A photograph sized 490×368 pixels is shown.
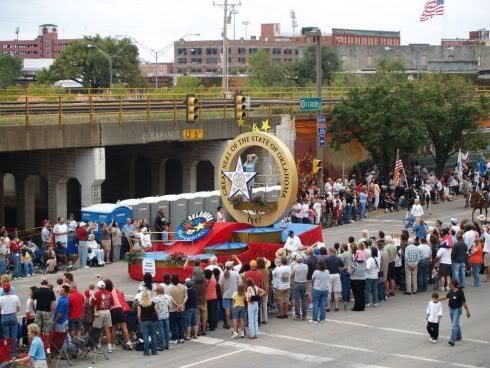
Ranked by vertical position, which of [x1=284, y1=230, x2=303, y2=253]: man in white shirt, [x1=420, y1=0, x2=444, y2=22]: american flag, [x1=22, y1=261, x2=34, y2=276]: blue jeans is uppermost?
[x1=420, y1=0, x2=444, y2=22]: american flag

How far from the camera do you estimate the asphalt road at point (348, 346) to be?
1869 centimetres

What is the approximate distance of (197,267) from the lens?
68.5 feet

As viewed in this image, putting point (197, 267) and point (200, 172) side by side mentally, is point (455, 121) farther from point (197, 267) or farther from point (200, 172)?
point (197, 267)

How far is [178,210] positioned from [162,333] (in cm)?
1495

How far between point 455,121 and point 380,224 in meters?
10.2

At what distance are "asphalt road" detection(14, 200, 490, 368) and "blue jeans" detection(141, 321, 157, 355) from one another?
0.16 metres

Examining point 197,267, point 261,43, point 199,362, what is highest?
point 261,43

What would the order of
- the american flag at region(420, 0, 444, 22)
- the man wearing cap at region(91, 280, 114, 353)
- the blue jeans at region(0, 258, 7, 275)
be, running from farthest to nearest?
the american flag at region(420, 0, 444, 22)
the blue jeans at region(0, 258, 7, 275)
the man wearing cap at region(91, 280, 114, 353)

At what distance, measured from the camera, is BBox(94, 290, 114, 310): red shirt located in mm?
19062

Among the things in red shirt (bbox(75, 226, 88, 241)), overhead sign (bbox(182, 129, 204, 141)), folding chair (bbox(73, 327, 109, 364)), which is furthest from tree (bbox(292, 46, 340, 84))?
folding chair (bbox(73, 327, 109, 364))

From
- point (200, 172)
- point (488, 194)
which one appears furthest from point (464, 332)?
point (200, 172)

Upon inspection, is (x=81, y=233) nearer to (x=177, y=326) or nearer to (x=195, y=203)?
(x=195, y=203)

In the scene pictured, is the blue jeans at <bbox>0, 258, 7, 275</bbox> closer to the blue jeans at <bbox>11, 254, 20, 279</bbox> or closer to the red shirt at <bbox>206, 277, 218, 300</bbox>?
the blue jeans at <bbox>11, 254, 20, 279</bbox>

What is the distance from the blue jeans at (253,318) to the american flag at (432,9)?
54103 millimetres
